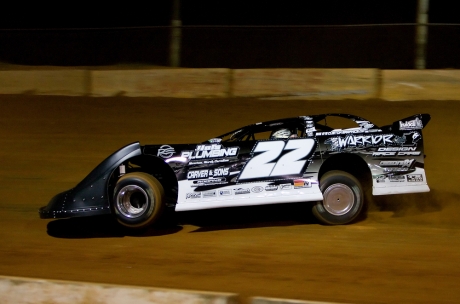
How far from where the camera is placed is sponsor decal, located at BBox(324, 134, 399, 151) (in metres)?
7.98

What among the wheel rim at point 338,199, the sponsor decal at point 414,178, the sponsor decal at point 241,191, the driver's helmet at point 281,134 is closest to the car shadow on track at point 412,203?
the sponsor decal at point 414,178

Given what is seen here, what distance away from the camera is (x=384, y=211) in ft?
28.9

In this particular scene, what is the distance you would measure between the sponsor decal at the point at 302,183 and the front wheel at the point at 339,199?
0.75ft

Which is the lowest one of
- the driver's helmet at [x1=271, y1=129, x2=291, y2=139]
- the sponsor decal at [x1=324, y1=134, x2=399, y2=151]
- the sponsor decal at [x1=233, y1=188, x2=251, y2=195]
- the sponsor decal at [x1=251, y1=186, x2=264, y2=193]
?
the sponsor decal at [x1=233, y1=188, x2=251, y2=195]

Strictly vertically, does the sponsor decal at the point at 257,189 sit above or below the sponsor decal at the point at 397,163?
below

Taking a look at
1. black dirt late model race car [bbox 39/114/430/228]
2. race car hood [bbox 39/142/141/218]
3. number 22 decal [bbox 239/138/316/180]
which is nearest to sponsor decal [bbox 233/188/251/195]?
black dirt late model race car [bbox 39/114/430/228]

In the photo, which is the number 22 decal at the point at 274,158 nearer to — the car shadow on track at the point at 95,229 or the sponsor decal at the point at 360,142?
the sponsor decal at the point at 360,142

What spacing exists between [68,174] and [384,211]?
560 centimetres

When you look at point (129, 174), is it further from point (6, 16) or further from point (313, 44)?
point (6, 16)

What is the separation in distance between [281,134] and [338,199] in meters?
1.12

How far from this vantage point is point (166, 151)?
26.0ft

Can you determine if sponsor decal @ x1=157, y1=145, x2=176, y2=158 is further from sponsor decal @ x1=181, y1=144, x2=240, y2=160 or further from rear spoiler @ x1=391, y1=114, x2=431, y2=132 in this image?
rear spoiler @ x1=391, y1=114, x2=431, y2=132

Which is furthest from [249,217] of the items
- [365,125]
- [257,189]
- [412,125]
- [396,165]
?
[412,125]

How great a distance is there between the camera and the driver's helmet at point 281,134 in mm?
8141
